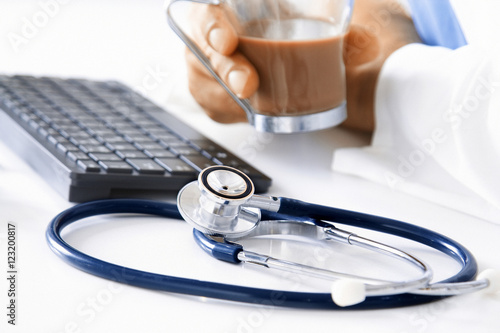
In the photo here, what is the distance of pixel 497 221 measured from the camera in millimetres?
574

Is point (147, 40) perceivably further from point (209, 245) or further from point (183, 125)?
point (209, 245)

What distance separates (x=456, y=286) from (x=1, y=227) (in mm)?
324

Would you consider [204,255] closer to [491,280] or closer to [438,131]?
[491,280]

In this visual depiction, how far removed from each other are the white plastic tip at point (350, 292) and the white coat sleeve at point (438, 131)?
24 cm

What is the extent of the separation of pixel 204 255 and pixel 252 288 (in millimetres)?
83

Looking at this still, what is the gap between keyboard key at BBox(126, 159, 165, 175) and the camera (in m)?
0.57

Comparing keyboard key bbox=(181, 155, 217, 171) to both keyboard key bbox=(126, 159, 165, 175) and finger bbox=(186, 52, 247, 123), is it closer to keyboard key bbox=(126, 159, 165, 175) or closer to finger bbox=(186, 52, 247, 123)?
keyboard key bbox=(126, 159, 165, 175)

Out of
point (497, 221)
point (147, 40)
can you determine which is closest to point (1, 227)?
point (497, 221)

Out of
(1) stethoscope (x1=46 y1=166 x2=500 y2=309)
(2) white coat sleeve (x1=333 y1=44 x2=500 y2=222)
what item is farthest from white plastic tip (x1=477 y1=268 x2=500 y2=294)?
(2) white coat sleeve (x1=333 y1=44 x2=500 y2=222)

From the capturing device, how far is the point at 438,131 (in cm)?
67

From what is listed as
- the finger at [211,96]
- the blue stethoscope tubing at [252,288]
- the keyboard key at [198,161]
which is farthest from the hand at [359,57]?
the blue stethoscope tubing at [252,288]

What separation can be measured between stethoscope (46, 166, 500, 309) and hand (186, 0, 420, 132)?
225 millimetres

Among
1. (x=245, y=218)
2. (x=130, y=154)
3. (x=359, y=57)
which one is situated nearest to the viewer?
(x=245, y=218)

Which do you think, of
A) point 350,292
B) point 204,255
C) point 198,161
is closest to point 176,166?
point 198,161
